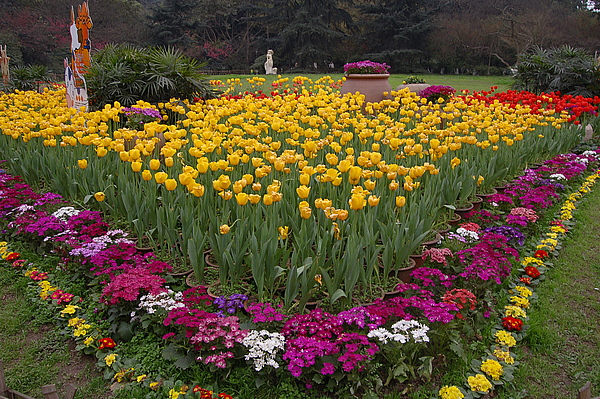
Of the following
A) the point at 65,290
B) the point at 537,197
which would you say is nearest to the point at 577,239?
the point at 537,197

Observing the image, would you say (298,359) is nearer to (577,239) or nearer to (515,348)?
(515,348)

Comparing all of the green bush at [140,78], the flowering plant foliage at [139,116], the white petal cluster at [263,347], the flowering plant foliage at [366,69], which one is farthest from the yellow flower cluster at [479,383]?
the flowering plant foliage at [366,69]

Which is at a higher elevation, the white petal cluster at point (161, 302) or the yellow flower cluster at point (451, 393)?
the white petal cluster at point (161, 302)

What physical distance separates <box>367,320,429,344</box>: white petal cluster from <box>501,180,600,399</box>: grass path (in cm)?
56

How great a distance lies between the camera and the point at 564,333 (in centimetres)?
335

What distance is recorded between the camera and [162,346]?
3055mm

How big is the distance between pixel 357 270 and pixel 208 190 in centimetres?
158

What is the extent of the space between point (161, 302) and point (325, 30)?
106 feet

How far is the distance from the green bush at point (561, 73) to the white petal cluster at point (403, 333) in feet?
36.3

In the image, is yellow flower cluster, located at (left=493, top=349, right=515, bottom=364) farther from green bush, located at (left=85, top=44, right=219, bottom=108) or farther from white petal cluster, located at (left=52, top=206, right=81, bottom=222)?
green bush, located at (left=85, top=44, right=219, bottom=108)

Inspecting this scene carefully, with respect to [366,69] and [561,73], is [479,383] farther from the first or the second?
[561,73]

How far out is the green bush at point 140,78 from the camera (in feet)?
30.7

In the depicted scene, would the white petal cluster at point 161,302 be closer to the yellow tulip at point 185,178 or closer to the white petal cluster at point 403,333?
the yellow tulip at point 185,178

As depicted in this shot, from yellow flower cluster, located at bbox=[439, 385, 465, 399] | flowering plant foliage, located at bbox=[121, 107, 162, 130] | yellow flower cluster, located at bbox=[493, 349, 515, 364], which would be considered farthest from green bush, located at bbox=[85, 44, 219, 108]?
yellow flower cluster, located at bbox=[439, 385, 465, 399]
